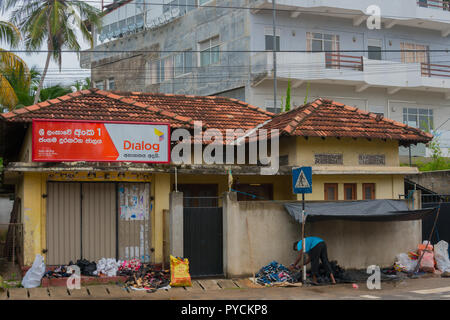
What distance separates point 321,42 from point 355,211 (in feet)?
59.4

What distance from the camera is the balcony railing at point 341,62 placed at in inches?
1207

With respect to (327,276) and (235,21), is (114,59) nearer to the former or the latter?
(235,21)

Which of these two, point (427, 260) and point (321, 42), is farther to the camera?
point (321, 42)

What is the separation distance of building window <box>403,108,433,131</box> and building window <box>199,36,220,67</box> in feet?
38.3

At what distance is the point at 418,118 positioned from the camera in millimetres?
33688

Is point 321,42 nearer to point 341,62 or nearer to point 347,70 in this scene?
point 341,62

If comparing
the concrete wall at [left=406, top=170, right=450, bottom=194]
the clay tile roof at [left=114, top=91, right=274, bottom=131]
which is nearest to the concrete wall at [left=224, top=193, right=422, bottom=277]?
the clay tile roof at [left=114, top=91, right=274, bottom=131]

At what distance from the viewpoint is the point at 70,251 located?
1496 centimetres

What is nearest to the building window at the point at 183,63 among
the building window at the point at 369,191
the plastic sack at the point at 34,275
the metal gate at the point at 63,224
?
the building window at the point at 369,191

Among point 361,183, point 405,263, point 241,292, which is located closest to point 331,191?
point 361,183

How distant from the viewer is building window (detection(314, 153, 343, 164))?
687 inches

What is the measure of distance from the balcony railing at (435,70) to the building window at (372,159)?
17021mm

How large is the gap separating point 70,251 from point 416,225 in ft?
33.1

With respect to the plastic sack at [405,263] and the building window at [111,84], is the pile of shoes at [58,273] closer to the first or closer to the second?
the plastic sack at [405,263]
